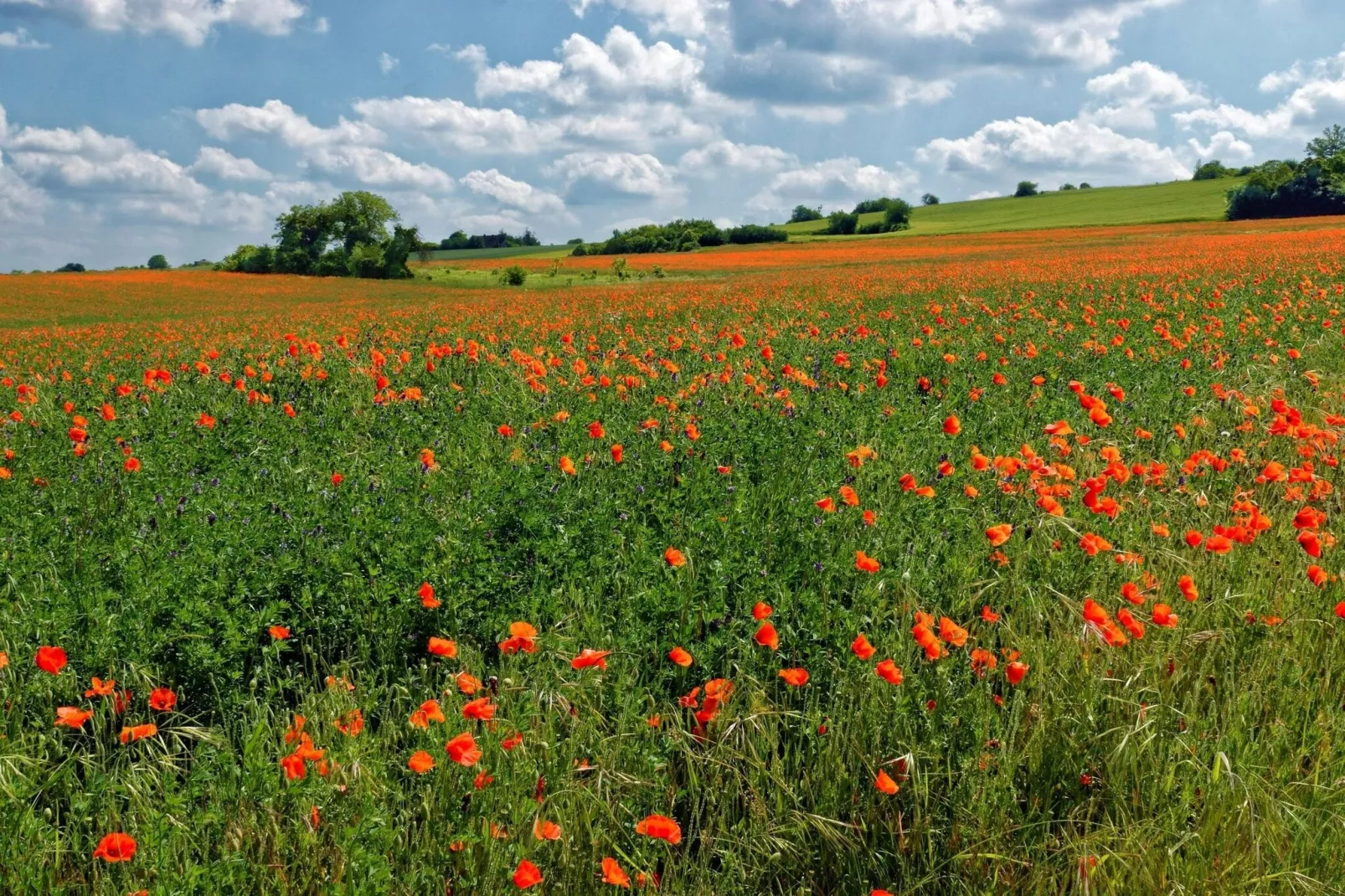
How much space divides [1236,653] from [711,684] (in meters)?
2.13

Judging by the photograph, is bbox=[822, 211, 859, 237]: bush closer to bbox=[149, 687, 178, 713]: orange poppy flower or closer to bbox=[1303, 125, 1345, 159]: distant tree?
bbox=[1303, 125, 1345, 159]: distant tree

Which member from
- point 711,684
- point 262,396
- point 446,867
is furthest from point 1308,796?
point 262,396

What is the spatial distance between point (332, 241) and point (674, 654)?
71.6 m

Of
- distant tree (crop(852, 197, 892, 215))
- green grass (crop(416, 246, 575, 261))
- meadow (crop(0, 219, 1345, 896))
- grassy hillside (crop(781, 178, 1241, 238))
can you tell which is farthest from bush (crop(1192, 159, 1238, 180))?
meadow (crop(0, 219, 1345, 896))

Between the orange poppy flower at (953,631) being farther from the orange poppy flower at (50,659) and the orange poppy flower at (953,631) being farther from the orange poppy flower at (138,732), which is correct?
the orange poppy flower at (50,659)

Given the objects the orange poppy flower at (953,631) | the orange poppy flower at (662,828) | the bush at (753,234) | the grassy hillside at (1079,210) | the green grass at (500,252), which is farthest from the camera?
the green grass at (500,252)

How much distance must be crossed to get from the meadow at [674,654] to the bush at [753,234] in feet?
275

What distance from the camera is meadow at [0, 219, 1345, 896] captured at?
100 inches

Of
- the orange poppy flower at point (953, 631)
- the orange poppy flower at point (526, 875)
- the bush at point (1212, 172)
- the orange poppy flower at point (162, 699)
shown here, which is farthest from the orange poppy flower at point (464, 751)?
the bush at point (1212, 172)

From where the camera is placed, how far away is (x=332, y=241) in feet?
222

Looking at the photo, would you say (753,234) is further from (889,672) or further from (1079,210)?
(889,672)

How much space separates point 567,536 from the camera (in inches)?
160

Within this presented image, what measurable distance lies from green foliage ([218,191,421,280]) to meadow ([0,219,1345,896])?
178 ft

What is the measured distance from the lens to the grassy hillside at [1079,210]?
75.7 meters
